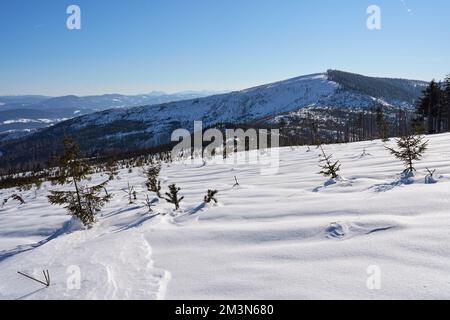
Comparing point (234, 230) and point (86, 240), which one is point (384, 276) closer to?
point (234, 230)

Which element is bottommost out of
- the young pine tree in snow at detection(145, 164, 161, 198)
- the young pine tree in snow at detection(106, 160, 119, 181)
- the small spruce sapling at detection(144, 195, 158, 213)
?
the young pine tree in snow at detection(106, 160, 119, 181)

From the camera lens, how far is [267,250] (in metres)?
4.02

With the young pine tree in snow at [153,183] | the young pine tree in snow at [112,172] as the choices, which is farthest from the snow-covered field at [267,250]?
the young pine tree in snow at [112,172]

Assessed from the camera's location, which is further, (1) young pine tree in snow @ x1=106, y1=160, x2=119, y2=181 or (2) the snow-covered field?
(1) young pine tree in snow @ x1=106, y1=160, x2=119, y2=181

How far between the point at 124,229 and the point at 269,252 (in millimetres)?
3388

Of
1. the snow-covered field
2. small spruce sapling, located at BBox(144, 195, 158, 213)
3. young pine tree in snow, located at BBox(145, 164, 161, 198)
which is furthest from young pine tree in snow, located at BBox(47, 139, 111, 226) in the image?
young pine tree in snow, located at BBox(145, 164, 161, 198)

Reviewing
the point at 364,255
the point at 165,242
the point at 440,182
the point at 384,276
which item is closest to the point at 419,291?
the point at 384,276

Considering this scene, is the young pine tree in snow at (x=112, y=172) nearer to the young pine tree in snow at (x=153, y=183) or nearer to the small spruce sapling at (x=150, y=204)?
the young pine tree in snow at (x=153, y=183)

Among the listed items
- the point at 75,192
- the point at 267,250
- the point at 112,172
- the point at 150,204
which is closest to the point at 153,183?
the point at 150,204

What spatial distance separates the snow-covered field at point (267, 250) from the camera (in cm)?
304

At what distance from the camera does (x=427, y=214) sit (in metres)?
4.30

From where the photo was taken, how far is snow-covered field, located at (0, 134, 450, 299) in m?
3.04

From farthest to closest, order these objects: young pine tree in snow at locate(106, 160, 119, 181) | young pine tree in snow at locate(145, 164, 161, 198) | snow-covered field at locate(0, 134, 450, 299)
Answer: young pine tree in snow at locate(106, 160, 119, 181), young pine tree in snow at locate(145, 164, 161, 198), snow-covered field at locate(0, 134, 450, 299)

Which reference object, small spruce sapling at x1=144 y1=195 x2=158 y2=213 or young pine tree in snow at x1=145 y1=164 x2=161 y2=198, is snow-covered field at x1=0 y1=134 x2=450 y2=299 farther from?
young pine tree in snow at x1=145 y1=164 x2=161 y2=198
